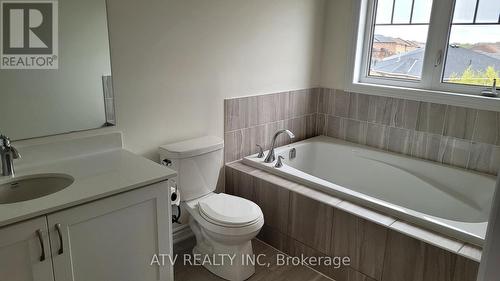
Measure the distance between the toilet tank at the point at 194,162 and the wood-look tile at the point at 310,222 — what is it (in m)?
0.56

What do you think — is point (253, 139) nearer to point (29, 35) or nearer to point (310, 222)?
point (310, 222)

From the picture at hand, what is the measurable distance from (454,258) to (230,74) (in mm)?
1775

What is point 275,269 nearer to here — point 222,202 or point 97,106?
point 222,202

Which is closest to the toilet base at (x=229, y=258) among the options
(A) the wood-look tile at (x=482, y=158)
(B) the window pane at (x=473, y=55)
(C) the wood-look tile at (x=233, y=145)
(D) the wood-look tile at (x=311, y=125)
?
(C) the wood-look tile at (x=233, y=145)

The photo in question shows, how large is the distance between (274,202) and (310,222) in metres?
0.31

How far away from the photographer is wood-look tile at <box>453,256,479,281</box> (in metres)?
1.70

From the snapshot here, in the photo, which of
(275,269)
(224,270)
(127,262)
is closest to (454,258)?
(275,269)

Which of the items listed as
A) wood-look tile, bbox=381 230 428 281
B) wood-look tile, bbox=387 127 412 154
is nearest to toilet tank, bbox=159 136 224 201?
wood-look tile, bbox=381 230 428 281

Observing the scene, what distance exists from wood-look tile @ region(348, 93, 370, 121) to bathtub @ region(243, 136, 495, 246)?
0.25 m

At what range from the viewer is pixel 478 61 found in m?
2.65

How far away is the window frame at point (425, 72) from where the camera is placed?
2674 millimetres

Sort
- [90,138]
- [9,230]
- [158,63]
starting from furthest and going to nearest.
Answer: [158,63] → [90,138] → [9,230]

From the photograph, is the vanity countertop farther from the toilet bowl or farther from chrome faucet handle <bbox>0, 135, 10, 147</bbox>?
the toilet bowl

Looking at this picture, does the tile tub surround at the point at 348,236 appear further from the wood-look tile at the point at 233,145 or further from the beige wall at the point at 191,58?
the beige wall at the point at 191,58
